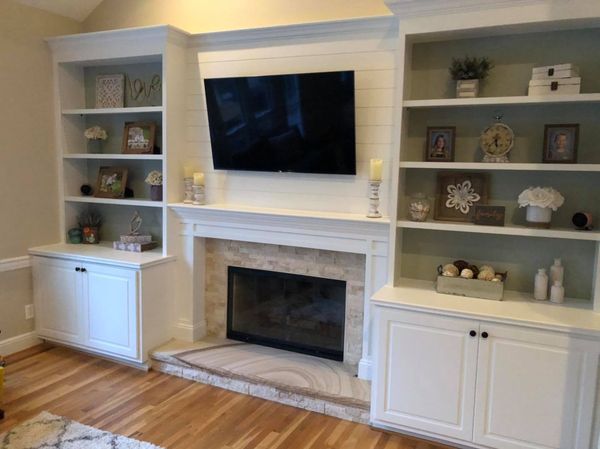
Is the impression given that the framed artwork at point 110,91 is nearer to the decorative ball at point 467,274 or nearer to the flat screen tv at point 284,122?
the flat screen tv at point 284,122

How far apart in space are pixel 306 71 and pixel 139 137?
60.0 inches

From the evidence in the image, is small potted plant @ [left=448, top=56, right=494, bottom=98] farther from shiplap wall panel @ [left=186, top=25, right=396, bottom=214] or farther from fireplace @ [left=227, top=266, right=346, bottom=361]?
fireplace @ [left=227, top=266, right=346, bottom=361]

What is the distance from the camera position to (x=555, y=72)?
252cm

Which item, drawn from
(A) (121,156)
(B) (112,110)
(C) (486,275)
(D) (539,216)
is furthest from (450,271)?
(B) (112,110)

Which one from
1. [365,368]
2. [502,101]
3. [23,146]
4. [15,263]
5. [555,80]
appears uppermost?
[555,80]

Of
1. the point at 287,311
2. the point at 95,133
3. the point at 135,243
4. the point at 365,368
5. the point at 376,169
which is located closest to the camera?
the point at 376,169

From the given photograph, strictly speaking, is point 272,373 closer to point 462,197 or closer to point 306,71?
point 462,197

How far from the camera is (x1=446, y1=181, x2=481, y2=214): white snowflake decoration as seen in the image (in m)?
2.89

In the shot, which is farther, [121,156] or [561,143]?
[121,156]

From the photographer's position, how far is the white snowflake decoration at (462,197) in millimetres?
2895

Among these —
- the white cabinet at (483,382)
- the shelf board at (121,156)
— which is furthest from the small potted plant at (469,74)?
the shelf board at (121,156)

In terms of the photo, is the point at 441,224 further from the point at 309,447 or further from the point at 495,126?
the point at 309,447

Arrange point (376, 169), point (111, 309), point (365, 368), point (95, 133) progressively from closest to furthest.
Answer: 1. point (376, 169)
2. point (365, 368)
3. point (111, 309)
4. point (95, 133)

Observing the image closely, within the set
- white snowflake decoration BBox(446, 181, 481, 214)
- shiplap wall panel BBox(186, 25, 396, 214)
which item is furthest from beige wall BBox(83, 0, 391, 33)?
white snowflake decoration BBox(446, 181, 481, 214)
